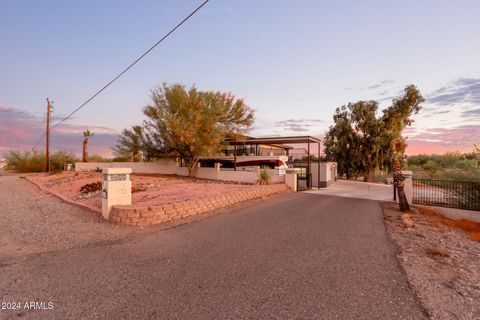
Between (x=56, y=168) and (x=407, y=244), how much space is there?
40047 millimetres

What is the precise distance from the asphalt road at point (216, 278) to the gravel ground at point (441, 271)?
0.28 m

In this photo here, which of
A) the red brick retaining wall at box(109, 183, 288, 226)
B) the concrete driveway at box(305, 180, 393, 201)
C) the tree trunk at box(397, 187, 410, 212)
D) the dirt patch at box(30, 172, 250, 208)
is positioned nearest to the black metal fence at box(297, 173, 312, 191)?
the concrete driveway at box(305, 180, 393, 201)

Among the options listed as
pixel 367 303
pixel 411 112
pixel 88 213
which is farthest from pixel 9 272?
pixel 411 112

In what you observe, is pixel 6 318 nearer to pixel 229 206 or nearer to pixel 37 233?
pixel 37 233

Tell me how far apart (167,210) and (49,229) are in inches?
127

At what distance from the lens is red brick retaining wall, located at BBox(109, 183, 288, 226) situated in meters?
7.82

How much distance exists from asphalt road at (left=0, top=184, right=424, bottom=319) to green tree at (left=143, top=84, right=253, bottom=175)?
1567 centimetres

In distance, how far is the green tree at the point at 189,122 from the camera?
2201 centimetres

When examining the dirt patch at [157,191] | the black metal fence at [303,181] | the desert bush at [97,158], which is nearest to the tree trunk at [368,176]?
the black metal fence at [303,181]

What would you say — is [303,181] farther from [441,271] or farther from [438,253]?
[441,271]

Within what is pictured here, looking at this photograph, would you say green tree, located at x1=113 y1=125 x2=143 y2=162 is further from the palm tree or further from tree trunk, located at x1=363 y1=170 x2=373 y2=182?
tree trunk, located at x1=363 y1=170 x2=373 y2=182

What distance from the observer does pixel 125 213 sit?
779 centimetres

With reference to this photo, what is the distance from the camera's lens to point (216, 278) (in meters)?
4.35

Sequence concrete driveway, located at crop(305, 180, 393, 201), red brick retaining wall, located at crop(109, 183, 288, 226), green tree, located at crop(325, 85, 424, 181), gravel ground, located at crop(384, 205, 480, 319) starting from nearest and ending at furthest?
1. gravel ground, located at crop(384, 205, 480, 319)
2. red brick retaining wall, located at crop(109, 183, 288, 226)
3. concrete driveway, located at crop(305, 180, 393, 201)
4. green tree, located at crop(325, 85, 424, 181)
